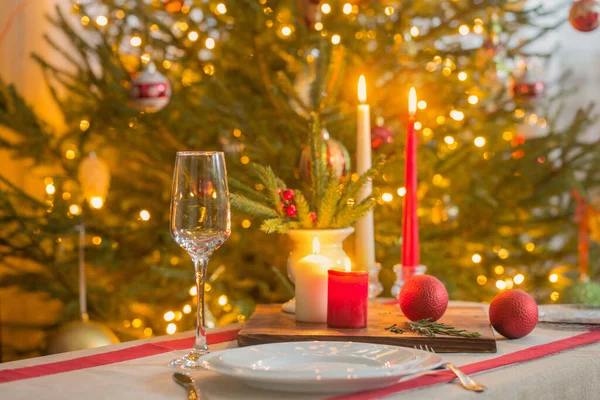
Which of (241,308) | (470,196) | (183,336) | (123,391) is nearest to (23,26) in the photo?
(241,308)

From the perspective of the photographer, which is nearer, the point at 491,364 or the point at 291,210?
the point at 491,364

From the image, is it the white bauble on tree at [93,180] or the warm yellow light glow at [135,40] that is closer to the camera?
the white bauble on tree at [93,180]

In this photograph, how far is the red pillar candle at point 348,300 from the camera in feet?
3.20

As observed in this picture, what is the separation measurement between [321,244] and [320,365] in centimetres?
Result: 32

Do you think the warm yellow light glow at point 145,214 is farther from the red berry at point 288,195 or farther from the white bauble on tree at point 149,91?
the red berry at point 288,195

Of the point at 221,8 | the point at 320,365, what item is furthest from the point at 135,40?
the point at 320,365

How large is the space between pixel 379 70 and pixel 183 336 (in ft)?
4.68

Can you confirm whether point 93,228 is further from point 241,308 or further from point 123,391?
point 123,391

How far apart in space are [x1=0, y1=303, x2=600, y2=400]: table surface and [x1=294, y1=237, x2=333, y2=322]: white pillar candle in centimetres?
17

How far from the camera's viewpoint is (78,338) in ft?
6.46

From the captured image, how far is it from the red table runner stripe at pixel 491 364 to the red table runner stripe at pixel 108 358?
1.00 feet

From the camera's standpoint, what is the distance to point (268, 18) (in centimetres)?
221

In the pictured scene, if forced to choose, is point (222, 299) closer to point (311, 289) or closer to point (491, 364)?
point (311, 289)

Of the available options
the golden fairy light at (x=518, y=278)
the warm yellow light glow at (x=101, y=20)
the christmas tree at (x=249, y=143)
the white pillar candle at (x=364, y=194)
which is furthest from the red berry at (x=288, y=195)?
the golden fairy light at (x=518, y=278)
